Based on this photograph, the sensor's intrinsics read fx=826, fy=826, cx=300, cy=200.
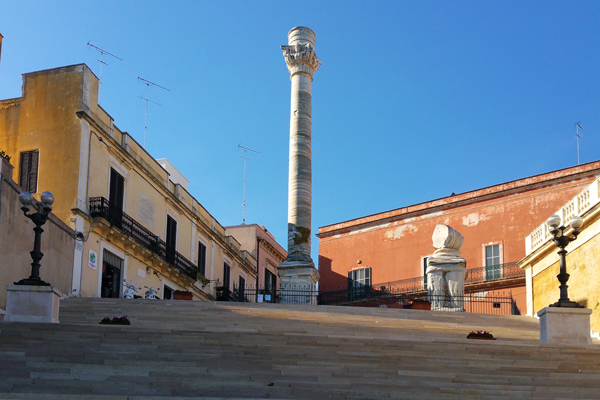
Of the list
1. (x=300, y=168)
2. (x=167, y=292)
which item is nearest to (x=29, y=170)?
(x=167, y=292)

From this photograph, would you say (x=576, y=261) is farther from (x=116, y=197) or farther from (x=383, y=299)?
(x=383, y=299)

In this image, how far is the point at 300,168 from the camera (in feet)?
96.0

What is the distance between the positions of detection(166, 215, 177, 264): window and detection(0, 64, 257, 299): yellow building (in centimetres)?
30

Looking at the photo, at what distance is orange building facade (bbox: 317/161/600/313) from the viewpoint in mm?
35656

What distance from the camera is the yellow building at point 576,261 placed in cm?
2112

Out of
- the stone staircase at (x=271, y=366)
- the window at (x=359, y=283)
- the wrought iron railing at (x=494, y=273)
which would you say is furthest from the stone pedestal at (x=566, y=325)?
the window at (x=359, y=283)

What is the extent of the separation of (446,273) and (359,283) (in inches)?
622

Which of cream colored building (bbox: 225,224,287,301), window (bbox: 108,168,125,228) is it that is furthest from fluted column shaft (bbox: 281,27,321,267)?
cream colored building (bbox: 225,224,287,301)

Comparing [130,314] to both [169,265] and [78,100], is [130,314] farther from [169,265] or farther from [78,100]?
[169,265]

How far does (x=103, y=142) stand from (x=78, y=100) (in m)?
1.84

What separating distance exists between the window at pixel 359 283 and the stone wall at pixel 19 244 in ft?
62.9

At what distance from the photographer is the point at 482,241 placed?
37.7m

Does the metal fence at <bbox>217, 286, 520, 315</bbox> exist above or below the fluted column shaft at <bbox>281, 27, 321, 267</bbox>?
below

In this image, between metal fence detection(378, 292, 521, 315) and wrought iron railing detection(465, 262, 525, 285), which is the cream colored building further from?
wrought iron railing detection(465, 262, 525, 285)
